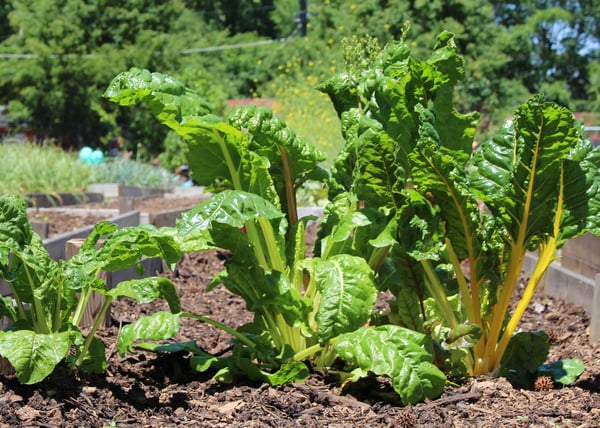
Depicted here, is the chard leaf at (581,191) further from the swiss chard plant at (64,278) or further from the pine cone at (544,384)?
the swiss chard plant at (64,278)

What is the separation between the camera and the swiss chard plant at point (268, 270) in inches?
114

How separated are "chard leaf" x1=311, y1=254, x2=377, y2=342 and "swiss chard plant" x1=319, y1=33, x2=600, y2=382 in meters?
0.08

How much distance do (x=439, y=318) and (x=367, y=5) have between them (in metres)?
27.7

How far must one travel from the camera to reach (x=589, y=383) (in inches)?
126

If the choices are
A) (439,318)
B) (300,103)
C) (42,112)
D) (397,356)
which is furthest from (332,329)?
(42,112)

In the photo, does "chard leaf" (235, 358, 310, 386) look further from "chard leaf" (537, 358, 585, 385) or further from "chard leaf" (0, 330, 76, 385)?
"chard leaf" (537, 358, 585, 385)

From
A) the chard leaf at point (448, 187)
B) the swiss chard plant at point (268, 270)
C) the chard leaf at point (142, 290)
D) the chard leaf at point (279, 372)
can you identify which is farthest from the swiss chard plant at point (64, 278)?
the chard leaf at point (448, 187)

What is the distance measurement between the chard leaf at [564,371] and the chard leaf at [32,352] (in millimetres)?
1930

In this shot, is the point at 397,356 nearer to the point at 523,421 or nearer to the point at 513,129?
the point at 523,421

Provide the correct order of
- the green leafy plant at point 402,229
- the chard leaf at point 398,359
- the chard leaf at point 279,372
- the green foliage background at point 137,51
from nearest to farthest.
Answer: the chard leaf at point 398,359 < the green leafy plant at point 402,229 < the chard leaf at point 279,372 < the green foliage background at point 137,51

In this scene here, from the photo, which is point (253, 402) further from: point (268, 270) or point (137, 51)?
point (137, 51)

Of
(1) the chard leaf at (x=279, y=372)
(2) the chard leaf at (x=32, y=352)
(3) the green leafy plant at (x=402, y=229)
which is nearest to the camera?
(2) the chard leaf at (x=32, y=352)

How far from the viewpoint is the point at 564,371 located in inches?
128

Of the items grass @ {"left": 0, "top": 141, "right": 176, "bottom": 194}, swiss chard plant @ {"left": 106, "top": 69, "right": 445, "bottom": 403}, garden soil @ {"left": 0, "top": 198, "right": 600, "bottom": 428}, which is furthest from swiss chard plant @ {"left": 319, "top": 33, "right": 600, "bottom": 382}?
grass @ {"left": 0, "top": 141, "right": 176, "bottom": 194}
